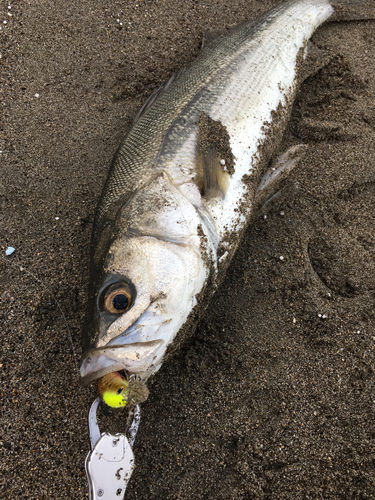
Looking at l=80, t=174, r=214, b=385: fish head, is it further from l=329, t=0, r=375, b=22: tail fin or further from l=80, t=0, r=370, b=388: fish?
l=329, t=0, r=375, b=22: tail fin

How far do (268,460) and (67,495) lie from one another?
1271 mm

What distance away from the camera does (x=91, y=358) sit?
1656 millimetres

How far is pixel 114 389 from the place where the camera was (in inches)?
63.9

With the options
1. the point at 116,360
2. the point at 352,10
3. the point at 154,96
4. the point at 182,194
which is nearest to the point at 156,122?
the point at 154,96

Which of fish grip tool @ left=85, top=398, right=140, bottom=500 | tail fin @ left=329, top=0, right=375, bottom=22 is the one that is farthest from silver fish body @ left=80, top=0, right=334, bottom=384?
tail fin @ left=329, top=0, right=375, bottom=22

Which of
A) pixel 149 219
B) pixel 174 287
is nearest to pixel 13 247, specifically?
pixel 149 219

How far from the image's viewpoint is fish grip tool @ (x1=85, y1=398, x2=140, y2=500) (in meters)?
1.54

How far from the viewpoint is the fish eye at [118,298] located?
178cm

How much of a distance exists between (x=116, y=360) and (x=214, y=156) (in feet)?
5.15

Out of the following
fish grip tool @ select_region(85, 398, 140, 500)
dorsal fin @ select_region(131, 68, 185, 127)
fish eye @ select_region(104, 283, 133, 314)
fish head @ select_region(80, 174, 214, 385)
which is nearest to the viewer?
fish grip tool @ select_region(85, 398, 140, 500)

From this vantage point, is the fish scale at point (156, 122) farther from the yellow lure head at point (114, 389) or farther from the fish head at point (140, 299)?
the yellow lure head at point (114, 389)

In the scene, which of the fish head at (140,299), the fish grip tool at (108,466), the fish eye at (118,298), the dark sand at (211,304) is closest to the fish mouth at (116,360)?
the fish head at (140,299)

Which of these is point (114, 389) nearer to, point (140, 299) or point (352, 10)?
point (140, 299)

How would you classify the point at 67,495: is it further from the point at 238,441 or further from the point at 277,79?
the point at 277,79
